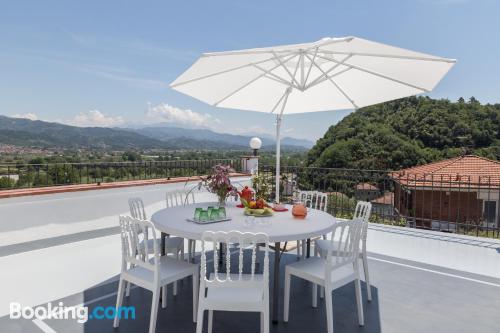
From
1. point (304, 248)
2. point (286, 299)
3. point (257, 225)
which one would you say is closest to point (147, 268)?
point (257, 225)

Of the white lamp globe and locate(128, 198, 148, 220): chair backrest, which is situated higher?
the white lamp globe

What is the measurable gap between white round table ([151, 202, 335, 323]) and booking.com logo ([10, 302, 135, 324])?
2.47ft

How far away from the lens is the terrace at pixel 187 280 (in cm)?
254

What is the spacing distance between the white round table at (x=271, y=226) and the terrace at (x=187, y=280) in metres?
0.70

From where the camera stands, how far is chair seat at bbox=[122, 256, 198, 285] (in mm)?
2309

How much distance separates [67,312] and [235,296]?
1552 millimetres

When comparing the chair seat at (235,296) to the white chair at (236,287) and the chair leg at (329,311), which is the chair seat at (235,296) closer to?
the white chair at (236,287)

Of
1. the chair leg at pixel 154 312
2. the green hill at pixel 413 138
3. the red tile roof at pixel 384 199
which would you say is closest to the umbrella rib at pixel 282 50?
the chair leg at pixel 154 312

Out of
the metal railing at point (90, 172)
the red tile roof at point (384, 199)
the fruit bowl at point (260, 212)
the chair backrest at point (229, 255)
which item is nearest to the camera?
the chair backrest at point (229, 255)

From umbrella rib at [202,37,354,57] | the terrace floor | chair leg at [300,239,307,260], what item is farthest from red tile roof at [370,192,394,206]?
umbrella rib at [202,37,354,57]

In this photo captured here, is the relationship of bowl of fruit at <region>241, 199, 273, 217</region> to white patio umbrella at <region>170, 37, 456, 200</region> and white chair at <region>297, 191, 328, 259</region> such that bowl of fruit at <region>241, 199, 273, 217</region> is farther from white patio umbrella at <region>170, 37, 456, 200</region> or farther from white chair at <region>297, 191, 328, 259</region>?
white chair at <region>297, 191, 328, 259</region>

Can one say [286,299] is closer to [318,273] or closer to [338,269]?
[318,273]

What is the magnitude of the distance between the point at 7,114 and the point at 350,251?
17.8m

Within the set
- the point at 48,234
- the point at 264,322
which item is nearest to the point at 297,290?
the point at 264,322
